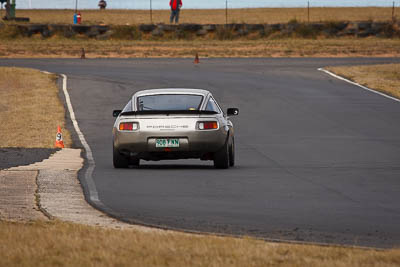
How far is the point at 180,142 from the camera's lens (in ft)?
54.4

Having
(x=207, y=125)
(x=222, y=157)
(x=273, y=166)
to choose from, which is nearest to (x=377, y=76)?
(x=273, y=166)

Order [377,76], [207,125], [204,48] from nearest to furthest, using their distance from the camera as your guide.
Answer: [207,125] < [377,76] < [204,48]

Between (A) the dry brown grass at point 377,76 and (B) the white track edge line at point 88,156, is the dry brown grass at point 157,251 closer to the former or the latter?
(B) the white track edge line at point 88,156

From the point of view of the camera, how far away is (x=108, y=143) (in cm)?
2444

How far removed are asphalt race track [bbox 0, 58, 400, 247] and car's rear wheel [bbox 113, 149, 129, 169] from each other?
27 cm

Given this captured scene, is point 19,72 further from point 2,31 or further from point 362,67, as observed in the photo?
point 2,31

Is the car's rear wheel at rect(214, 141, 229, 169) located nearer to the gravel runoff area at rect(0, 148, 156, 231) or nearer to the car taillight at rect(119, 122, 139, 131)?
the car taillight at rect(119, 122, 139, 131)

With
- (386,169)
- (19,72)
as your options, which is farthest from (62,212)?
(19,72)

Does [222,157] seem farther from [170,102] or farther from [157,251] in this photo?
[157,251]

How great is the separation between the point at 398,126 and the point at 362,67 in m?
19.7

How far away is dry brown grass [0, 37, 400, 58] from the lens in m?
56.7

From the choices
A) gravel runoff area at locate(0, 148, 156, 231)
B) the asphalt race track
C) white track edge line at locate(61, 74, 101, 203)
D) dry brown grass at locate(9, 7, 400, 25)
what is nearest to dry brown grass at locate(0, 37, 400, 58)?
the asphalt race track

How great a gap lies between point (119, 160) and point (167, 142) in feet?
3.90

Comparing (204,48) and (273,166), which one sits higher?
(273,166)
